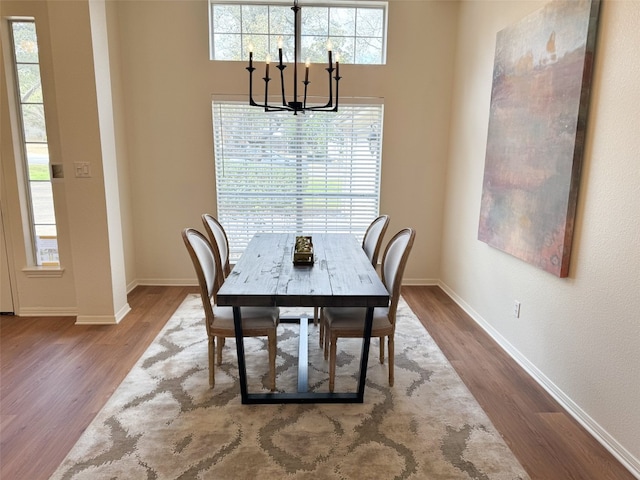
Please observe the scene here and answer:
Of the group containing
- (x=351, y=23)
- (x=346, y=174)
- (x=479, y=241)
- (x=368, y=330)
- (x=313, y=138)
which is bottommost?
(x=368, y=330)

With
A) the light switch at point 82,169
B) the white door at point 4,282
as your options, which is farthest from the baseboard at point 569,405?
the white door at point 4,282

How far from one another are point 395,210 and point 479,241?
3.56ft

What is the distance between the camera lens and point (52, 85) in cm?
308

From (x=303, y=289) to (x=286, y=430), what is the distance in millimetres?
724

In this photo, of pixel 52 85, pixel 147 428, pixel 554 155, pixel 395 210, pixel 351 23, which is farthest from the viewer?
pixel 395 210

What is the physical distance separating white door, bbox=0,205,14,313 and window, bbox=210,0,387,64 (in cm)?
252

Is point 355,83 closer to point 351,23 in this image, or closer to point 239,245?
point 351,23

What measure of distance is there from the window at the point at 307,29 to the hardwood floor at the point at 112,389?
8.65 feet

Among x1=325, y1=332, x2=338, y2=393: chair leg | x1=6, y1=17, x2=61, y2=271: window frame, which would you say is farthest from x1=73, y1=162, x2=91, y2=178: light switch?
x1=325, y1=332, x2=338, y2=393: chair leg

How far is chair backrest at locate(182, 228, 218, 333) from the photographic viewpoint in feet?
7.07

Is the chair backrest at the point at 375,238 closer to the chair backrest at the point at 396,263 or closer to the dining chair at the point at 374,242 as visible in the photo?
the dining chair at the point at 374,242

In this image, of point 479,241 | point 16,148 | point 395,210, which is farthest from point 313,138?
point 16,148

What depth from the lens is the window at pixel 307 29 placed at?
3.89 meters

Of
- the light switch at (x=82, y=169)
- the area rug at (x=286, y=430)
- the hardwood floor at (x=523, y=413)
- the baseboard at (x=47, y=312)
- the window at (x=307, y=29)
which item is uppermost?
the window at (x=307, y=29)
